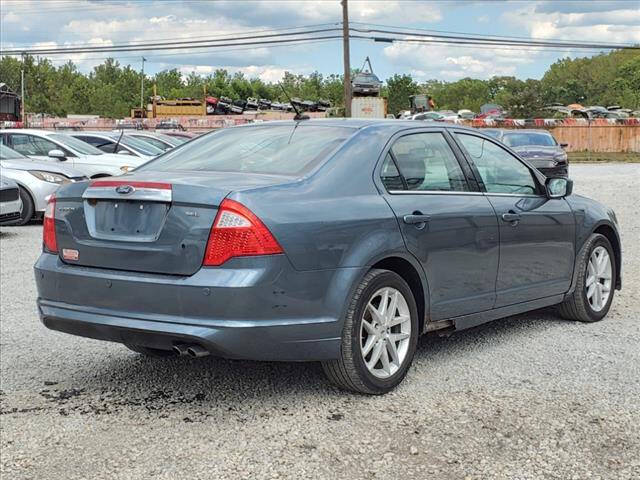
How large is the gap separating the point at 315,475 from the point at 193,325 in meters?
0.97

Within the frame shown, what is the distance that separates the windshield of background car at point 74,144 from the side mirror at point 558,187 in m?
11.8

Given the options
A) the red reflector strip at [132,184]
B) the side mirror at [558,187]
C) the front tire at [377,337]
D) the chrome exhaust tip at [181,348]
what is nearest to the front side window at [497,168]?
the side mirror at [558,187]

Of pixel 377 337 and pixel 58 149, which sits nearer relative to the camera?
pixel 377 337

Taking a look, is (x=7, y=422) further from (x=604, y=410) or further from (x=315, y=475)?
(x=604, y=410)

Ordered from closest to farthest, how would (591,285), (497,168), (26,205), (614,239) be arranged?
1. (497,168)
2. (591,285)
3. (614,239)
4. (26,205)

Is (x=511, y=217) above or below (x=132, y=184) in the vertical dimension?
below

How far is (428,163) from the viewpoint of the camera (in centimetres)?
512

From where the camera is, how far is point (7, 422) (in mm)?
4199

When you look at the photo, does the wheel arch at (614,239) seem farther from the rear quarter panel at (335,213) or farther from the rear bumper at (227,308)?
the rear bumper at (227,308)

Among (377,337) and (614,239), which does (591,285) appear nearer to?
(614,239)

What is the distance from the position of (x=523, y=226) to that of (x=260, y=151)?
194 cm

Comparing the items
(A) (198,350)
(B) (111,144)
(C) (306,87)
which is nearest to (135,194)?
(A) (198,350)

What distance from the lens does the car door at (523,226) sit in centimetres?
545

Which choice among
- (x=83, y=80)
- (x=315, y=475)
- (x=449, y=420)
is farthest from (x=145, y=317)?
(x=83, y=80)
